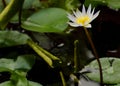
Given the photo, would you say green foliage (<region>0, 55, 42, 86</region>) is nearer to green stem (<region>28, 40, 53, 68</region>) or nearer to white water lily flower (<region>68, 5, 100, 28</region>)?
green stem (<region>28, 40, 53, 68</region>)

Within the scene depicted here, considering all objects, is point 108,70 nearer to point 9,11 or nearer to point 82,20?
point 82,20

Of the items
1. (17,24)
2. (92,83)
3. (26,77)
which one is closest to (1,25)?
(17,24)

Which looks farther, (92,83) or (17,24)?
(17,24)

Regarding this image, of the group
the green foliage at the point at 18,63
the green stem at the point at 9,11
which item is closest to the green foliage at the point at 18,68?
the green foliage at the point at 18,63

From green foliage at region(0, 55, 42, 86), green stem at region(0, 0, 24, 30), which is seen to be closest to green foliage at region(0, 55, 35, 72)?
green foliage at region(0, 55, 42, 86)

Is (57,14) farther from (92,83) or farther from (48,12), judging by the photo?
(92,83)

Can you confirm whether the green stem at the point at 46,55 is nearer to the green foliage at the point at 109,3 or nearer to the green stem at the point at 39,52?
the green stem at the point at 39,52

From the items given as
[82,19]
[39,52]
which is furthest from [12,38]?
[82,19]
